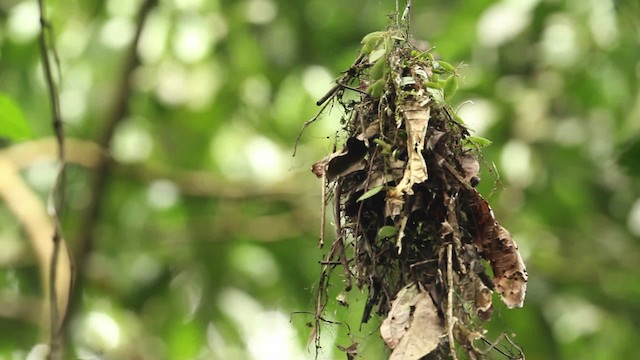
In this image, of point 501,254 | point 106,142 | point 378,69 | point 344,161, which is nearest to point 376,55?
point 378,69

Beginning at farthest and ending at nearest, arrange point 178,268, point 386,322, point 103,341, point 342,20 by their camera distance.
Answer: point 178,268
point 342,20
point 103,341
point 386,322

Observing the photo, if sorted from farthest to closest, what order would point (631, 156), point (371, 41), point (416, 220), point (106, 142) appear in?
point (106, 142) → point (631, 156) → point (371, 41) → point (416, 220)

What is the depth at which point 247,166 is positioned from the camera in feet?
9.50

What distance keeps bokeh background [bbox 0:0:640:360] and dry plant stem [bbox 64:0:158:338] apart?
1 cm

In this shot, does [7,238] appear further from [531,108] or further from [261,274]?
[531,108]

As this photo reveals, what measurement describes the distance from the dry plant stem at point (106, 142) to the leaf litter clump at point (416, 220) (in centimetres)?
163

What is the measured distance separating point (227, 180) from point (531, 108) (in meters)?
0.94

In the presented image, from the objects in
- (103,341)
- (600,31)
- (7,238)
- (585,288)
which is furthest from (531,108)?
(7,238)

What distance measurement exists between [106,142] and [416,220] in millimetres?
1928

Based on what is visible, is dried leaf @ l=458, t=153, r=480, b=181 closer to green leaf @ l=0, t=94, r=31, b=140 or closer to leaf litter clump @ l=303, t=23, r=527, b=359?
leaf litter clump @ l=303, t=23, r=527, b=359

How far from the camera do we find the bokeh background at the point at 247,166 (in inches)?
105

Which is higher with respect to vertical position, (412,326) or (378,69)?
→ (378,69)

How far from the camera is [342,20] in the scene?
2.81m

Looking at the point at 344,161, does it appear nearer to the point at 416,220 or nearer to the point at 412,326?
the point at 416,220
